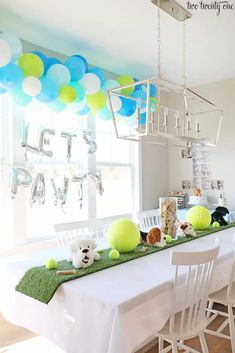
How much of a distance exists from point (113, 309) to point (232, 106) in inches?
142

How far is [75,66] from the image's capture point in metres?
2.79

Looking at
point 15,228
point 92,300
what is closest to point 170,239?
point 92,300

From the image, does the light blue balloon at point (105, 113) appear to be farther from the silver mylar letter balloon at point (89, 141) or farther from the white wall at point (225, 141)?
the white wall at point (225, 141)

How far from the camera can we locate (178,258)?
4.78 ft

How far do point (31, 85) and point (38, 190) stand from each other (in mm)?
972

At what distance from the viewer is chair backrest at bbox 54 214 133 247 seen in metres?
2.44

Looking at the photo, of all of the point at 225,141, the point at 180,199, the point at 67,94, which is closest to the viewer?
the point at 67,94

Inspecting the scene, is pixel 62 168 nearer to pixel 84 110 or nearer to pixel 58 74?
pixel 84 110

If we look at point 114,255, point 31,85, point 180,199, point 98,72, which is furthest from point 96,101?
point 180,199

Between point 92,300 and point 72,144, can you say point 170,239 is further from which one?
point 72,144

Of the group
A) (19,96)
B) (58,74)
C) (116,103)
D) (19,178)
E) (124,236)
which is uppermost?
(58,74)

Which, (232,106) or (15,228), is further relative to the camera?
(232,106)

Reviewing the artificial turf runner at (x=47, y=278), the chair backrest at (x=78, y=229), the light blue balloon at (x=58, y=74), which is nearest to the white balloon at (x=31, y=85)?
the light blue balloon at (x=58, y=74)

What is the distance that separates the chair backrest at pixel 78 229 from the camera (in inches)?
96.0
